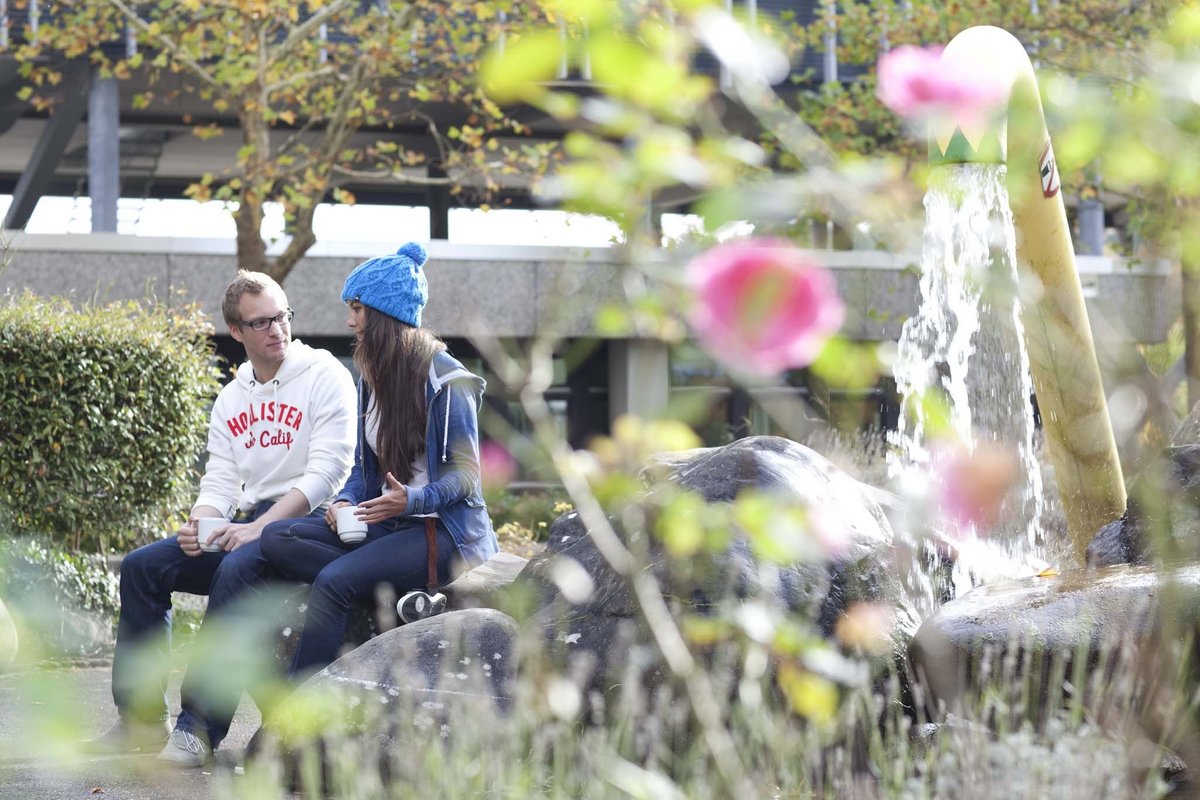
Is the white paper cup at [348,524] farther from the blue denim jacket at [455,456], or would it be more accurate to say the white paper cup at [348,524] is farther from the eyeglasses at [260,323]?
the eyeglasses at [260,323]

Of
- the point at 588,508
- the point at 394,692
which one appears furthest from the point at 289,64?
the point at 588,508

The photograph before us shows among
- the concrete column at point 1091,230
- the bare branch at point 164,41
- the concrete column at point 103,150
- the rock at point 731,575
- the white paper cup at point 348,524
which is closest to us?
the rock at point 731,575

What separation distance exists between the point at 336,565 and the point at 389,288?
3.09 feet

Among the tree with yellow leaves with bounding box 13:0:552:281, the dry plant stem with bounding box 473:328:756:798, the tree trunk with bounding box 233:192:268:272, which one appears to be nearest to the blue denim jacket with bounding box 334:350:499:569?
the dry plant stem with bounding box 473:328:756:798

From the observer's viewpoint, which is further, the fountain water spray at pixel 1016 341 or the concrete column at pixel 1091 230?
the concrete column at pixel 1091 230

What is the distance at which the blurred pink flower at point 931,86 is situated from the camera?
197cm

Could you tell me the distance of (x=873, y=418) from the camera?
1697cm

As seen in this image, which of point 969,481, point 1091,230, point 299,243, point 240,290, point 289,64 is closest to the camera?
point 969,481

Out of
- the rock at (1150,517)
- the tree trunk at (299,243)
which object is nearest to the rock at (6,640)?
the rock at (1150,517)

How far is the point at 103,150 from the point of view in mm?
21094

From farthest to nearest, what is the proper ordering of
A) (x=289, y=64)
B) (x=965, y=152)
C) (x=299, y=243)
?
(x=289, y=64), (x=299, y=243), (x=965, y=152)

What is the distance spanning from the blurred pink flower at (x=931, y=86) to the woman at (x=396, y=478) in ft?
11.1

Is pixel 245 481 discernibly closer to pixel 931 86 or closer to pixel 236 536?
pixel 236 536

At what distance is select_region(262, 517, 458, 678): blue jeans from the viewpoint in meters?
5.22
